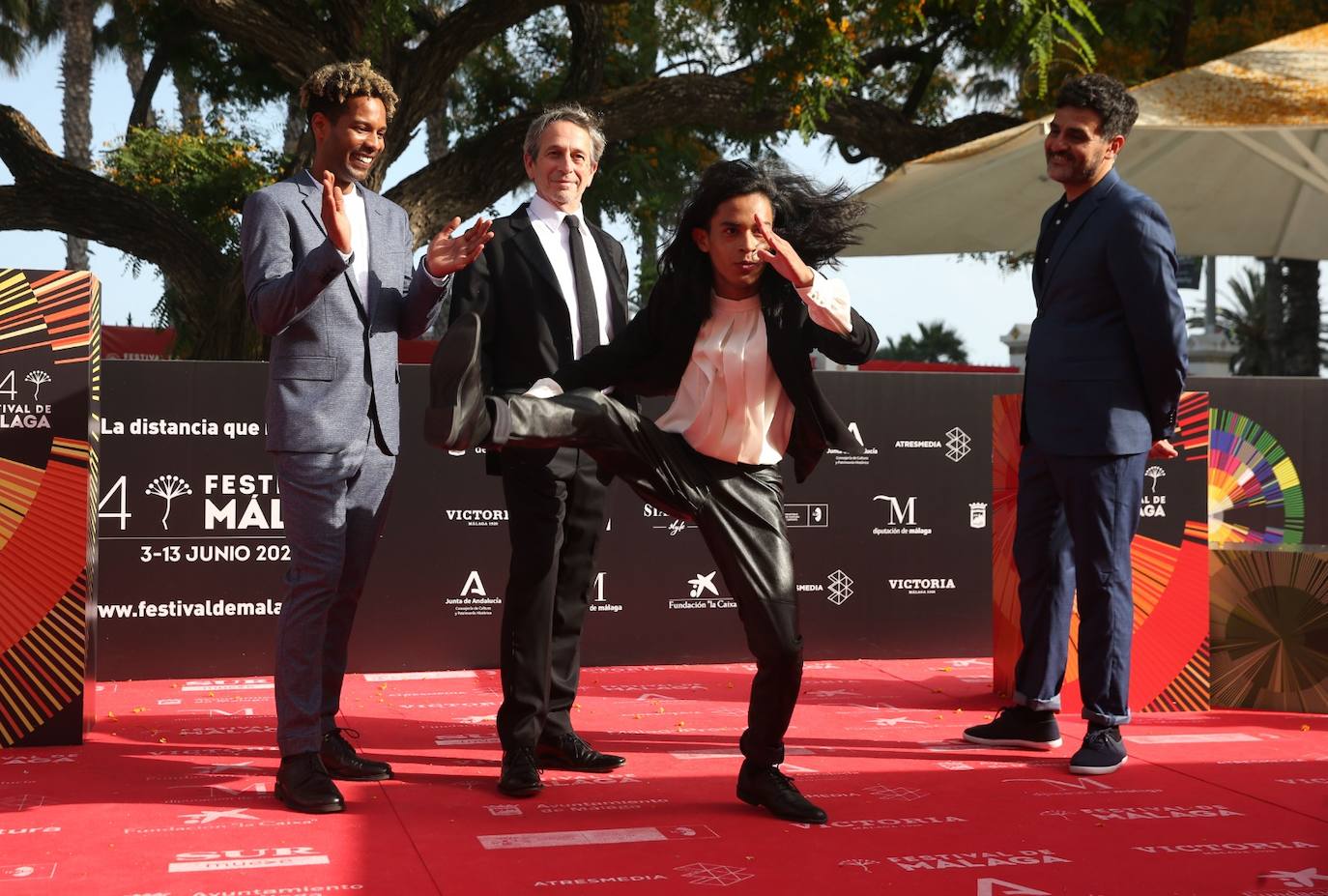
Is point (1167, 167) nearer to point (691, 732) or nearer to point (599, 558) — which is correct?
point (599, 558)

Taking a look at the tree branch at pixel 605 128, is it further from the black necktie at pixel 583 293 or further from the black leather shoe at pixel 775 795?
the black leather shoe at pixel 775 795

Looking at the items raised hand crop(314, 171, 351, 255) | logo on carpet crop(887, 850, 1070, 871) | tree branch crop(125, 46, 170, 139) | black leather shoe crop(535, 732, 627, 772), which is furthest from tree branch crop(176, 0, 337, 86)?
logo on carpet crop(887, 850, 1070, 871)

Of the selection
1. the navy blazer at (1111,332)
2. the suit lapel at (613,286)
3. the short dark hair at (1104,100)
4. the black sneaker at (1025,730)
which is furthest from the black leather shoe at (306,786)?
the short dark hair at (1104,100)

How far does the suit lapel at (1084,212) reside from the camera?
434 centimetres

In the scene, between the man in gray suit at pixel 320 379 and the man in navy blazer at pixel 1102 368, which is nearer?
the man in gray suit at pixel 320 379

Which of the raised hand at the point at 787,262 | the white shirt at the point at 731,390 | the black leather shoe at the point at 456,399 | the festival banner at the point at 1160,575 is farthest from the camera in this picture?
the festival banner at the point at 1160,575

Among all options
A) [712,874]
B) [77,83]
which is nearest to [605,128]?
[712,874]

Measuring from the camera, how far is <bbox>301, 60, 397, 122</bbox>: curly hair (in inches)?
147

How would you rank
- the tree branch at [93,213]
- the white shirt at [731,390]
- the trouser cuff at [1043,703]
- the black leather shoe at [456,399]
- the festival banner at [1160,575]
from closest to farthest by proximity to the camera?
the black leather shoe at [456,399] → the white shirt at [731,390] → the trouser cuff at [1043,703] → the festival banner at [1160,575] → the tree branch at [93,213]

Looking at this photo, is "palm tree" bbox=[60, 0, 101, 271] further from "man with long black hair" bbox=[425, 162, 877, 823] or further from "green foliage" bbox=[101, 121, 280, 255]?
"man with long black hair" bbox=[425, 162, 877, 823]

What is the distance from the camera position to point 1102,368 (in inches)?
168

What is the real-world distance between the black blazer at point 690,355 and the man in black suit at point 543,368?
1.28ft

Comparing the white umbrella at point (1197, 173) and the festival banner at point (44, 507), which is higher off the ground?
the white umbrella at point (1197, 173)

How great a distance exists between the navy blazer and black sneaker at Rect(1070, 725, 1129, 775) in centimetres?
87
